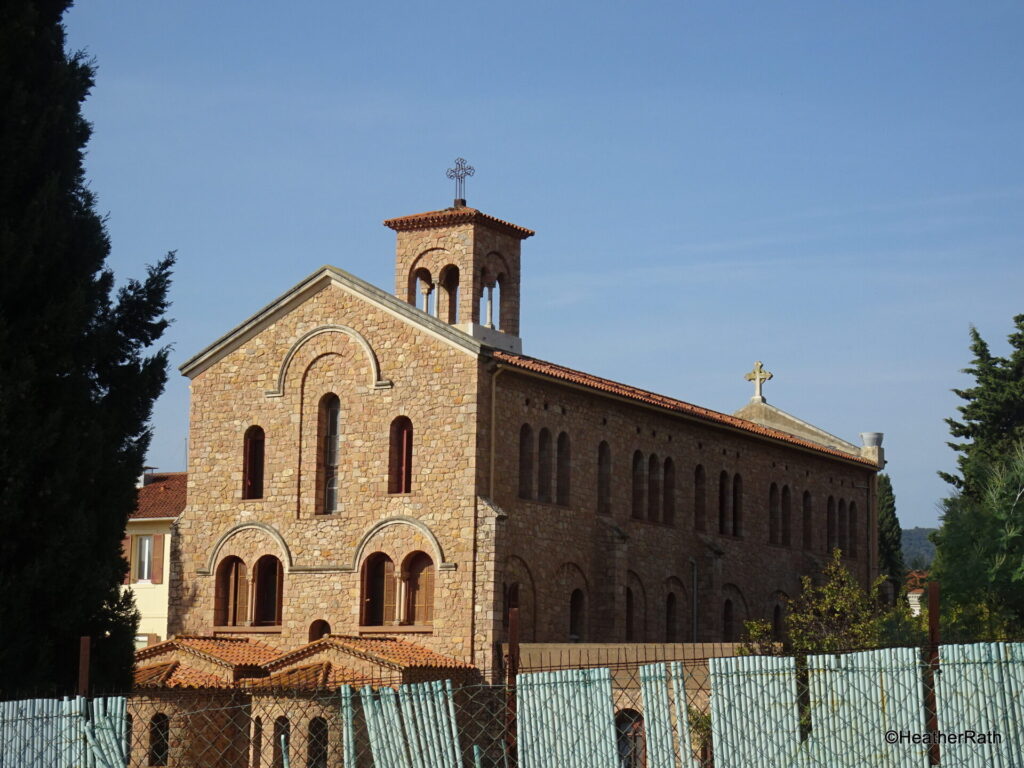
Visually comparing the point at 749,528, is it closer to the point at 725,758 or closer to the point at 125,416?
the point at 125,416

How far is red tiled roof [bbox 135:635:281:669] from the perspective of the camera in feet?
113

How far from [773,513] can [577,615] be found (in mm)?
12138

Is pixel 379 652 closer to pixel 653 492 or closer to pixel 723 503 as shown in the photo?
pixel 653 492

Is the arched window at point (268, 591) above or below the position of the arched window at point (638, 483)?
below

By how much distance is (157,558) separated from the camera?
50906 mm

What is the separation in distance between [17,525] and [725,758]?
10.1 m

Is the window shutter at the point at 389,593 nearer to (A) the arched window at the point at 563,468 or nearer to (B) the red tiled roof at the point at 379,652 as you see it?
(B) the red tiled roof at the point at 379,652

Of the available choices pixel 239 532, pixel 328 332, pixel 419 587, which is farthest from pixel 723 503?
pixel 239 532

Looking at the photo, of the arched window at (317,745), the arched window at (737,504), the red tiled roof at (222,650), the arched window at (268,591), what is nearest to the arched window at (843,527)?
the arched window at (737,504)

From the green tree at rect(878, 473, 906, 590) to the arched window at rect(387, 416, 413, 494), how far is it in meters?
37.1

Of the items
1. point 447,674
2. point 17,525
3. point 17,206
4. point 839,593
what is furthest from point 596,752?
point 839,593

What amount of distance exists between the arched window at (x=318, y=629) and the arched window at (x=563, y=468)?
662 centimetres

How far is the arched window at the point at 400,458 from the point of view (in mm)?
35812

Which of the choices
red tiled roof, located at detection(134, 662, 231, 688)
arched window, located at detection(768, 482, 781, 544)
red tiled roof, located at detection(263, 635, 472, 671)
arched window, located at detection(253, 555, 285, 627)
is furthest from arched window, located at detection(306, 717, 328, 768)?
arched window, located at detection(768, 482, 781, 544)
